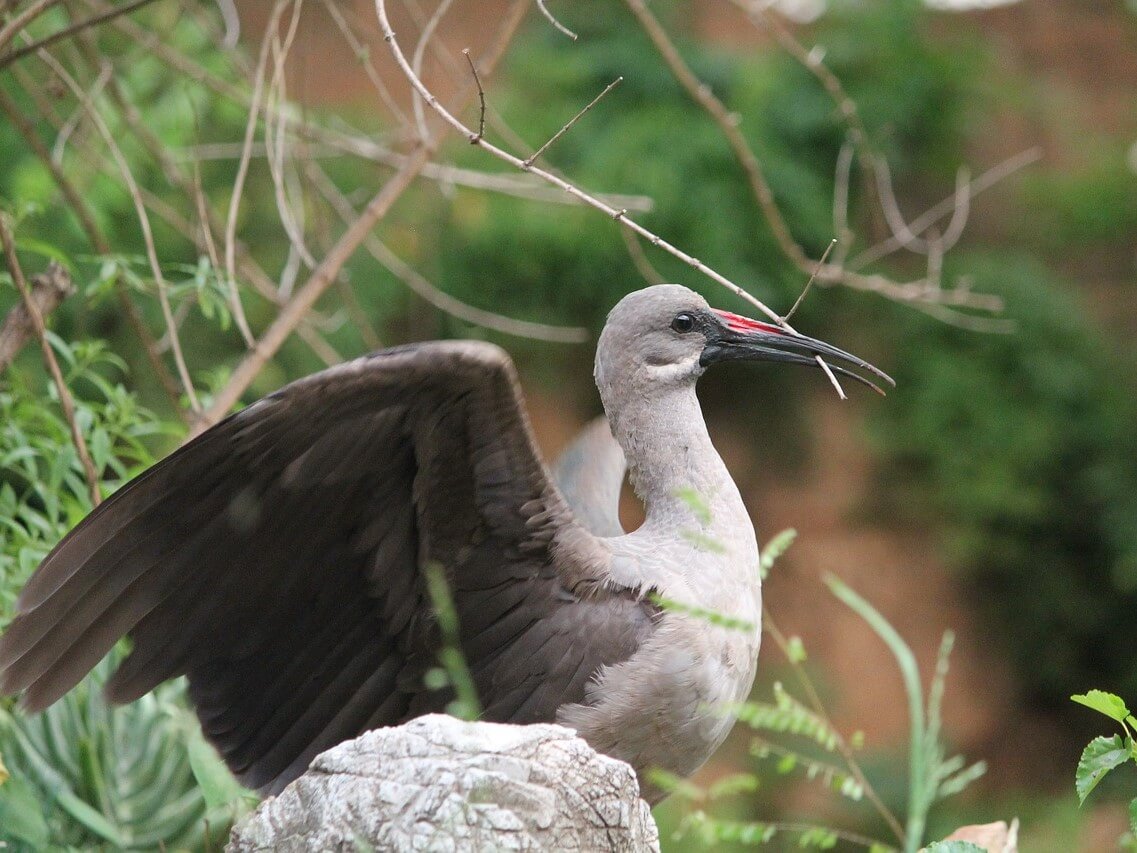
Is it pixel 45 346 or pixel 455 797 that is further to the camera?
pixel 45 346

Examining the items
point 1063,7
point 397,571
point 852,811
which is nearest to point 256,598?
point 397,571

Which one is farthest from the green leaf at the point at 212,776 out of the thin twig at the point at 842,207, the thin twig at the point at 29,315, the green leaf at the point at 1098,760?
the thin twig at the point at 842,207

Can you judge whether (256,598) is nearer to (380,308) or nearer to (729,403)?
A: (380,308)

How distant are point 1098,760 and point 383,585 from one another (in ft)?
4.42

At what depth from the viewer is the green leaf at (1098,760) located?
1.84m

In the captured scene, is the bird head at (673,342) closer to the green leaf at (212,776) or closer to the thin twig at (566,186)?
the thin twig at (566,186)

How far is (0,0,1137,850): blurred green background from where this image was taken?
714 cm

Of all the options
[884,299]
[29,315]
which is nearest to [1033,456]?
[884,299]

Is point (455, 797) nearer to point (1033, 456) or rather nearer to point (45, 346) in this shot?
point (45, 346)

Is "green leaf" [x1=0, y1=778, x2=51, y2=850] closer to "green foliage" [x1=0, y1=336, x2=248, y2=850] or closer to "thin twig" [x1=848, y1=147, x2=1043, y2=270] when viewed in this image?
"green foliage" [x1=0, y1=336, x2=248, y2=850]

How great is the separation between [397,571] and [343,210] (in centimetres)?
171

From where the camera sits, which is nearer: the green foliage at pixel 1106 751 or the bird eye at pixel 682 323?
the green foliage at pixel 1106 751

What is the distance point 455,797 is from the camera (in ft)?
5.65

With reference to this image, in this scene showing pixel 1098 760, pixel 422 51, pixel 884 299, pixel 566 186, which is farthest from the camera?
pixel 884 299
